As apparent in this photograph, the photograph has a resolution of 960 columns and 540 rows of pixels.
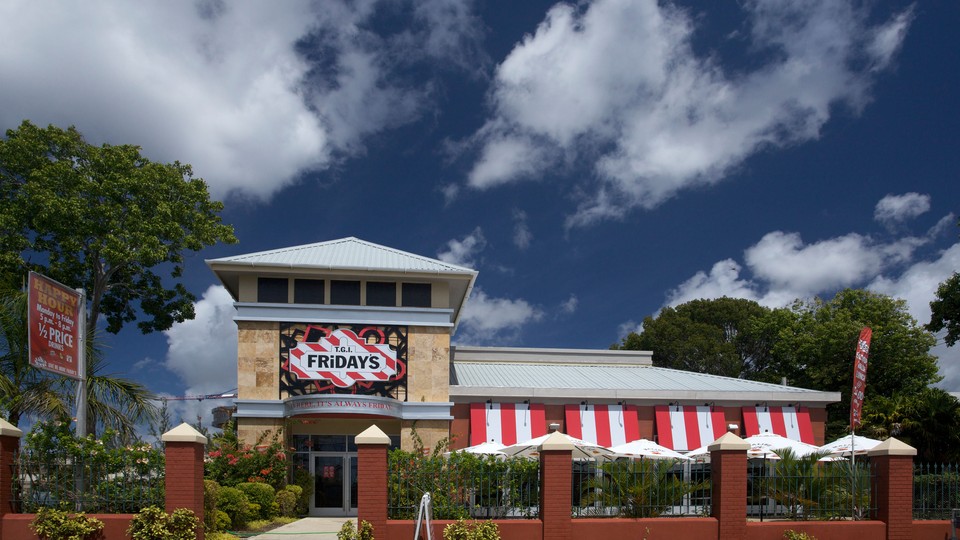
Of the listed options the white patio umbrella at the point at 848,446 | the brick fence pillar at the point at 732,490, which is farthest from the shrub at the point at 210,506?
the white patio umbrella at the point at 848,446

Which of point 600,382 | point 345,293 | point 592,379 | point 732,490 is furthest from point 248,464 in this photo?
point 732,490

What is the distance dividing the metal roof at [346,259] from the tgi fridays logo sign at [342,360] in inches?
97.6

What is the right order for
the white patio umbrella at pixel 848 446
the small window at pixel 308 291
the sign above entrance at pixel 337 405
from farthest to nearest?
the small window at pixel 308 291 → the sign above entrance at pixel 337 405 → the white patio umbrella at pixel 848 446

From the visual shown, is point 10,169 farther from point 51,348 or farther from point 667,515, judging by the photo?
point 667,515

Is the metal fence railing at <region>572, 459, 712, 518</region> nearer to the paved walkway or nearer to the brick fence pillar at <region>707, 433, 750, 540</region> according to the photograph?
the brick fence pillar at <region>707, 433, 750, 540</region>

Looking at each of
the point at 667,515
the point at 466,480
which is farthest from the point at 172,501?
the point at 667,515

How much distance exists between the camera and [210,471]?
25938mm

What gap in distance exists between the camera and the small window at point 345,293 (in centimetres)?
2934

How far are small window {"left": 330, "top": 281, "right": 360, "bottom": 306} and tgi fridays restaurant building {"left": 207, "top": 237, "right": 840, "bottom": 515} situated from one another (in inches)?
1.4

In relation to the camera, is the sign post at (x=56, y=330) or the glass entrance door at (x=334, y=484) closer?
the sign post at (x=56, y=330)

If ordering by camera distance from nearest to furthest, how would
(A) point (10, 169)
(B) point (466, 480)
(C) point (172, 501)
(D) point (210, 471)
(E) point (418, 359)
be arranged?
(C) point (172, 501) < (B) point (466, 480) < (D) point (210, 471) < (E) point (418, 359) < (A) point (10, 169)

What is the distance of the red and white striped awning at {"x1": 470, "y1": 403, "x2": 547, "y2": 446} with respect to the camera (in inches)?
1142

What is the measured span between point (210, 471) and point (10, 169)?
16245 millimetres

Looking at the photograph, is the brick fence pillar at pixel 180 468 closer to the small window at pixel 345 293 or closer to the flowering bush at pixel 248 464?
the flowering bush at pixel 248 464
